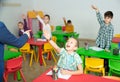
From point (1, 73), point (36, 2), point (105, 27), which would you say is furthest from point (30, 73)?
point (36, 2)

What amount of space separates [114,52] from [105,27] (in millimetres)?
801

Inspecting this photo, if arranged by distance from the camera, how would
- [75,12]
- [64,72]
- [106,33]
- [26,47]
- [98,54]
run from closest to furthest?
[64,72]
[98,54]
[106,33]
[26,47]
[75,12]

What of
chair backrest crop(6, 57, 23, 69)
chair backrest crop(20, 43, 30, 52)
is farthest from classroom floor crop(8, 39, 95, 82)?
chair backrest crop(6, 57, 23, 69)

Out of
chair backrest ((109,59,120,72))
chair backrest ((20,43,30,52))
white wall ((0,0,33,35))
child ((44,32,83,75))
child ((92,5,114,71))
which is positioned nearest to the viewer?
child ((44,32,83,75))

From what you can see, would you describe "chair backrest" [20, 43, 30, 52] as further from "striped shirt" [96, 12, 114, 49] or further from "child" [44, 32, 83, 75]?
"child" [44, 32, 83, 75]

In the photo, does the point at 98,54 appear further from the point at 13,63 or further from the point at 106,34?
the point at 13,63

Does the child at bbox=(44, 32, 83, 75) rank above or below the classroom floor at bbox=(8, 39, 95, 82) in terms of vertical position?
above

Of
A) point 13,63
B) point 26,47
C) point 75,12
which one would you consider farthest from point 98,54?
point 75,12

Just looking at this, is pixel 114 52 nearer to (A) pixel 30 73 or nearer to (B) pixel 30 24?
(A) pixel 30 73

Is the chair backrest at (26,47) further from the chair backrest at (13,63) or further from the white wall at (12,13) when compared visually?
the white wall at (12,13)

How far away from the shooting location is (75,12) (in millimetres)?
8891

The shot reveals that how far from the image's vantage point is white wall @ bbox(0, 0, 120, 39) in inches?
320

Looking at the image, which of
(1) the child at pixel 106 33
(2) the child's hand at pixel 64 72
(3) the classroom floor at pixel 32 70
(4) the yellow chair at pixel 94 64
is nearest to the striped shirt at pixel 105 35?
(1) the child at pixel 106 33

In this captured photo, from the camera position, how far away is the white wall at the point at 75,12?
8131 millimetres
